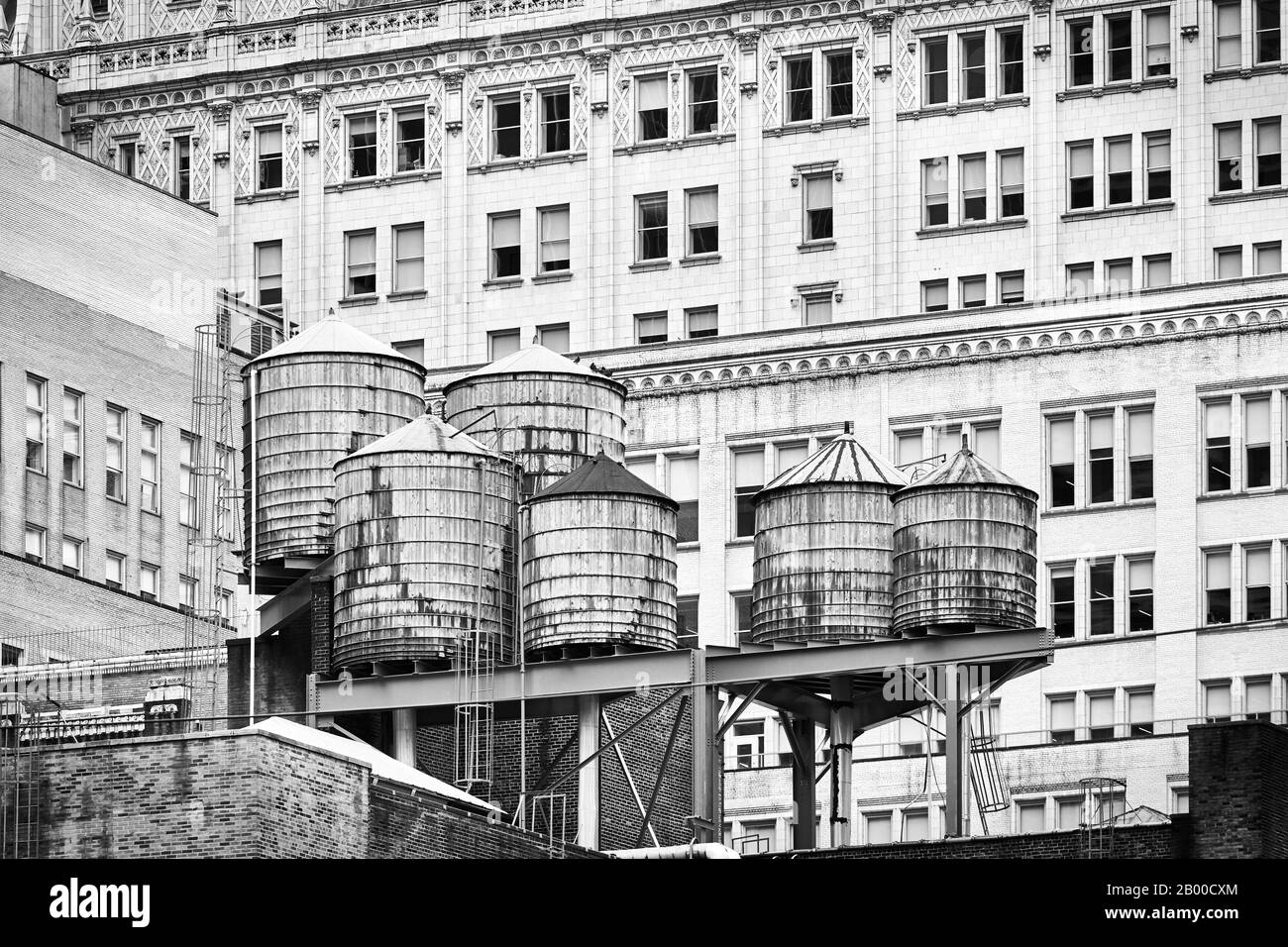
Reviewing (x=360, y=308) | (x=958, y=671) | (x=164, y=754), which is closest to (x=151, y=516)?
(x=360, y=308)

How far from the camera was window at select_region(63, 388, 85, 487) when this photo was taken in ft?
357

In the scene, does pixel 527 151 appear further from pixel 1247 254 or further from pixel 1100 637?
pixel 1100 637

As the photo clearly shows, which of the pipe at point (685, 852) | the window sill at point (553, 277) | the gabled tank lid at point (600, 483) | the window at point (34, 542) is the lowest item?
the pipe at point (685, 852)

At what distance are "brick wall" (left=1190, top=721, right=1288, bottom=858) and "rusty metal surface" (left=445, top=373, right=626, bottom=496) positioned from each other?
45.7ft

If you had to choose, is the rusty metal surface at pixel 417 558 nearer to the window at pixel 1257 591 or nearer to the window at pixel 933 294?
the window at pixel 1257 591

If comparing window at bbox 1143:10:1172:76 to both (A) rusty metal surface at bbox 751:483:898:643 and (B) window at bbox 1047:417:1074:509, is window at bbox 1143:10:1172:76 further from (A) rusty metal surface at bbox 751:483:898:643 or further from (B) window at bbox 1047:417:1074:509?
(A) rusty metal surface at bbox 751:483:898:643

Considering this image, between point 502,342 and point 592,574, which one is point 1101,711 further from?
point 502,342

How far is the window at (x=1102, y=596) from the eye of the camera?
100625 mm

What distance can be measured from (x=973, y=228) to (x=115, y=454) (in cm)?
2525

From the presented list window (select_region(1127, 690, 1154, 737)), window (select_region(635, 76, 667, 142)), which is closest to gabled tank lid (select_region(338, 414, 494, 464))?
window (select_region(1127, 690, 1154, 737))

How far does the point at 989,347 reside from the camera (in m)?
103

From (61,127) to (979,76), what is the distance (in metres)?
29.4

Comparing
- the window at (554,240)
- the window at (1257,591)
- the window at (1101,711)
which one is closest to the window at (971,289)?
the window at (554,240)

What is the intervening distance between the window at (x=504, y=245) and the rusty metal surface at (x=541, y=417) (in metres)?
40.2
